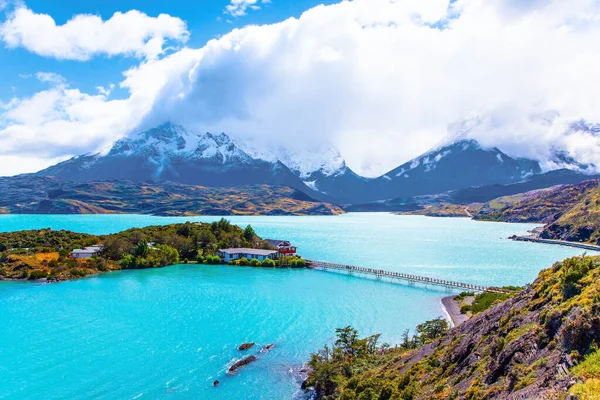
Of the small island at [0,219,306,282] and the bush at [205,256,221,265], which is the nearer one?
the small island at [0,219,306,282]

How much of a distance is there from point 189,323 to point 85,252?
62.7m

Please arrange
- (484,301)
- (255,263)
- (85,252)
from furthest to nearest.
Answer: (255,263), (85,252), (484,301)

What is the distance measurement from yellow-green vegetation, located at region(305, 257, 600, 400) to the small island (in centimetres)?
8159

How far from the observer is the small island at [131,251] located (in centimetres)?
10000

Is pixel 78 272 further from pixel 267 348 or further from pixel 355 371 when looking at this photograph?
pixel 355 371

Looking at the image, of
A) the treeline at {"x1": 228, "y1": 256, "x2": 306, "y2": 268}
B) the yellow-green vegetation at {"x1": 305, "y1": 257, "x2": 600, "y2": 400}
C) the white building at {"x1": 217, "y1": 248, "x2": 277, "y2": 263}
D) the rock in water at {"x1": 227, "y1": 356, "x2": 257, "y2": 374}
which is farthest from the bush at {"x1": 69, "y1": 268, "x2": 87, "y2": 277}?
the yellow-green vegetation at {"x1": 305, "y1": 257, "x2": 600, "y2": 400}

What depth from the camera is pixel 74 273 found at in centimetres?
9669

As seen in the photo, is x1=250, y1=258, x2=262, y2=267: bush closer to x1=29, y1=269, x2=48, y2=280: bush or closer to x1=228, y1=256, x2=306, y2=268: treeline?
x1=228, y1=256, x2=306, y2=268: treeline

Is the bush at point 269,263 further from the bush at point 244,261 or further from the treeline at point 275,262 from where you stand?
the bush at point 244,261

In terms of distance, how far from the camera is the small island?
328 ft

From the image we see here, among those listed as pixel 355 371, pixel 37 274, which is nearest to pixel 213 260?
pixel 37 274

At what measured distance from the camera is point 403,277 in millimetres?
98875

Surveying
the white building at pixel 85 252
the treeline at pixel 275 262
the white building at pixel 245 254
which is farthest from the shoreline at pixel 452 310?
the white building at pixel 85 252

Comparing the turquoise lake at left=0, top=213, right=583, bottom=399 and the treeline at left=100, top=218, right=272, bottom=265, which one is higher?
the treeline at left=100, top=218, right=272, bottom=265
